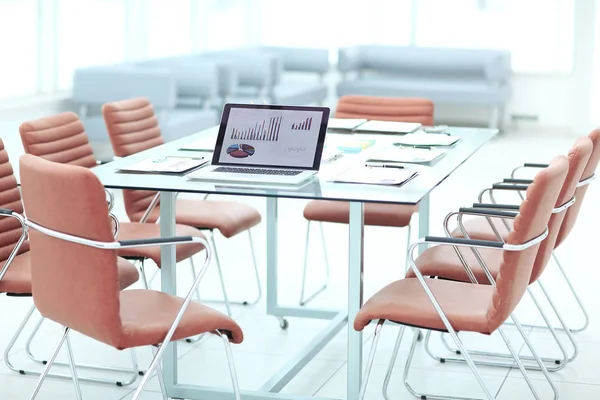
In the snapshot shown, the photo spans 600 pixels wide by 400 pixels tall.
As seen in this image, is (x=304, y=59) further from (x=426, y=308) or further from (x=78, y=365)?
(x=426, y=308)

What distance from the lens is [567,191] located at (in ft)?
11.7

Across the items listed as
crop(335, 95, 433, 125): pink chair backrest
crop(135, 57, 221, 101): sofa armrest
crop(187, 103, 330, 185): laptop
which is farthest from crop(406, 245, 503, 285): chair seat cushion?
crop(135, 57, 221, 101): sofa armrest

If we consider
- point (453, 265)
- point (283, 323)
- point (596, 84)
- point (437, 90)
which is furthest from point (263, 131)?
point (596, 84)

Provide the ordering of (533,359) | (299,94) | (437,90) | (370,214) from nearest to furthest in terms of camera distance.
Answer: (533,359) → (370,214) → (299,94) → (437,90)

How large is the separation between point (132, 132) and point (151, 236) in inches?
33.3

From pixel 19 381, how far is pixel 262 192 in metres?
1.40

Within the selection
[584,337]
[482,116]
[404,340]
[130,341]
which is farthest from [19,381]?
[482,116]

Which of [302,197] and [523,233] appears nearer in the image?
[523,233]

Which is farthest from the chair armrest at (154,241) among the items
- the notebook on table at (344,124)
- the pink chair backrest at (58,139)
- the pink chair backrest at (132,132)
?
the notebook on table at (344,124)

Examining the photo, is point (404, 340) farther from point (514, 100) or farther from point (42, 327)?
point (514, 100)

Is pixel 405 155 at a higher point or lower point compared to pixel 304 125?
lower

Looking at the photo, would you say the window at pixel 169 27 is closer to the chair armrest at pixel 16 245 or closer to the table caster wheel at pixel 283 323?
the table caster wheel at pixel 283 323

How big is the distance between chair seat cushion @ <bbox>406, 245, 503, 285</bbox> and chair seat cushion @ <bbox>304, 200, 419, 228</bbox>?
724 millimetres

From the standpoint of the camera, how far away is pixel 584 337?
459 centimetres
